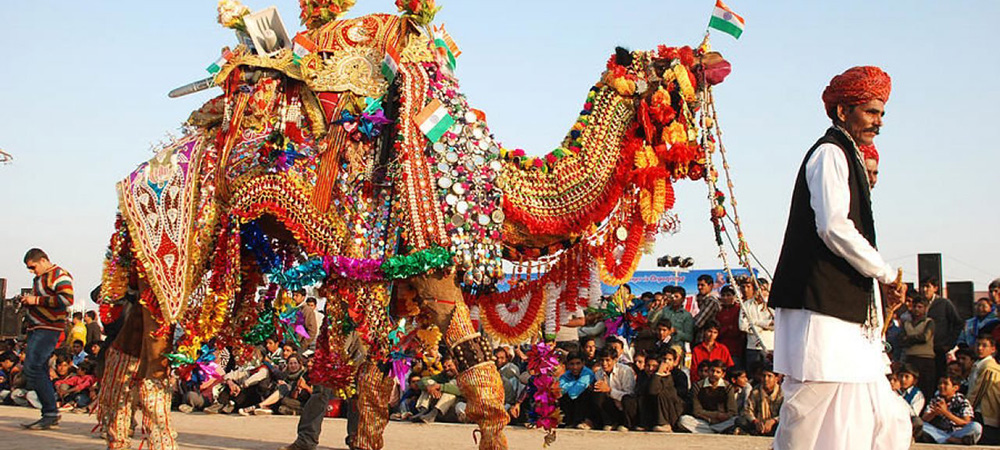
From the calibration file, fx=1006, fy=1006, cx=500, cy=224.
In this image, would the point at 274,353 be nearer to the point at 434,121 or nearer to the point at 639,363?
the point at 639,363

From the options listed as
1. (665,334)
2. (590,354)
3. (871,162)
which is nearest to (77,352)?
(590,354)

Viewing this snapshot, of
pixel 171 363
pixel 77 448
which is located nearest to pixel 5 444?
pixel 77 448

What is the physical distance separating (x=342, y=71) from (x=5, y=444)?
4.30 metres

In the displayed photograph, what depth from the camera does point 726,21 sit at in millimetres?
6555

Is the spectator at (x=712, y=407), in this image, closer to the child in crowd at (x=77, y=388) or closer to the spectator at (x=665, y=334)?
the spectator at (x=665, y=334)

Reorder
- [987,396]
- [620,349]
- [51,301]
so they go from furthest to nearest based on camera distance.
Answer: [620,349] < [51,301] < [987,396]

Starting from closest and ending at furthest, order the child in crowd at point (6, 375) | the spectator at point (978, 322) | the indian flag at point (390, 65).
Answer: the indian flag at point (390, 65) → the spectator at point (978, 322) → the child in crowd at point (6, 375)

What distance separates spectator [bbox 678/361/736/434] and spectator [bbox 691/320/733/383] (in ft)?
0.85

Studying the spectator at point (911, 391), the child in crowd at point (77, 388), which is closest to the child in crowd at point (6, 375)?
the child in crowd at point (77, 388)

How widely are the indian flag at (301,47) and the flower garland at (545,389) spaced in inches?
98.7

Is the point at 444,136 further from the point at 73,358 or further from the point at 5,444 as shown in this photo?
the point at 73,358

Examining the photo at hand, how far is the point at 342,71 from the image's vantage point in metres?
6.71

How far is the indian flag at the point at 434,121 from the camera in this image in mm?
6277

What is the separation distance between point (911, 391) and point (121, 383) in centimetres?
678
